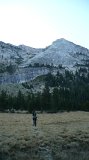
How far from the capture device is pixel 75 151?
21984 millimetres

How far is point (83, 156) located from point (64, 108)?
9816 centimetres

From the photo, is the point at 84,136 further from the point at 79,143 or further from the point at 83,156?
the point at 83,156

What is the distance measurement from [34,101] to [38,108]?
3.05 m

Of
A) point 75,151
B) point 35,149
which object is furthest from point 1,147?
point 75,151

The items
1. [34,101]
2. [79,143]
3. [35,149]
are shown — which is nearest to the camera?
[35,149]

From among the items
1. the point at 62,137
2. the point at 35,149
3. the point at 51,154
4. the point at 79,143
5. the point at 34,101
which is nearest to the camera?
the point at 51,154

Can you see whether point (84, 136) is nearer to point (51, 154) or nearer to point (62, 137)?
point (62, 137)

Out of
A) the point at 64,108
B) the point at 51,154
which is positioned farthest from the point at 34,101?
the point at 51,154

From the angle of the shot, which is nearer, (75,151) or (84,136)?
(75,151)

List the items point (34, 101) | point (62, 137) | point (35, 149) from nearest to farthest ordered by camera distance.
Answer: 1. point (35, 149)
2. point (62, 137)
3. point (34, 101)

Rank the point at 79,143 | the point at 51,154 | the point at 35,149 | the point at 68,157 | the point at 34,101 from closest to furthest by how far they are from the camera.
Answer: the point at 68,157 → the point at 51,154 → the point at 35,149 → the point at 79,143 → the point at 34,101

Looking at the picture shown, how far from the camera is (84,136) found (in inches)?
1130

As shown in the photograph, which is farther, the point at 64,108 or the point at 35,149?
the point at 64,108

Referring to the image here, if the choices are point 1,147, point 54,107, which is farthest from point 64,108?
point 1,147
